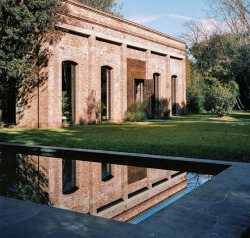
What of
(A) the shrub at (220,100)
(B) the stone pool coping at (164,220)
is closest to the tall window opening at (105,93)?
(A) the shrub at (220,100)

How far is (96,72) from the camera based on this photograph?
55.1 ft

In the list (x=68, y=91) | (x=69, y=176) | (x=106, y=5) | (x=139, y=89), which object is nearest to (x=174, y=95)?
(x=139, y=89)

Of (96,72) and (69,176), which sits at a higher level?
(96,72)

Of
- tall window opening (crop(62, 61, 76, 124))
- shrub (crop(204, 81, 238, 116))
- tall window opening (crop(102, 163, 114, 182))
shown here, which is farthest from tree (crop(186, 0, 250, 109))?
tall window opening (crop(102, 163, 114, 182))

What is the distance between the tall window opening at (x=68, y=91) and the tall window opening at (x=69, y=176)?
9390 millimetres

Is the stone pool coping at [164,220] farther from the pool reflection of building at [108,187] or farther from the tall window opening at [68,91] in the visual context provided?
the tall window opening at [68,91]

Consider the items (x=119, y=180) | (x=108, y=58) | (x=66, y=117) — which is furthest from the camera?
(x=108, y=58)

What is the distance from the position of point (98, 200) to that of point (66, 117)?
1218 cm

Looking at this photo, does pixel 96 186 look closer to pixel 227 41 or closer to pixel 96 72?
pixel 96 72

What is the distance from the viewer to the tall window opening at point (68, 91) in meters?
15.5

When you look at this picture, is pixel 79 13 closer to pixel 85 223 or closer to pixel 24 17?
pixel 24 17

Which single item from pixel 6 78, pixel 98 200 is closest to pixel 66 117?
pixel 6 78

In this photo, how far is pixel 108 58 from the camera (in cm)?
1775

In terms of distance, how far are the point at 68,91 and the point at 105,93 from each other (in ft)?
9.91
